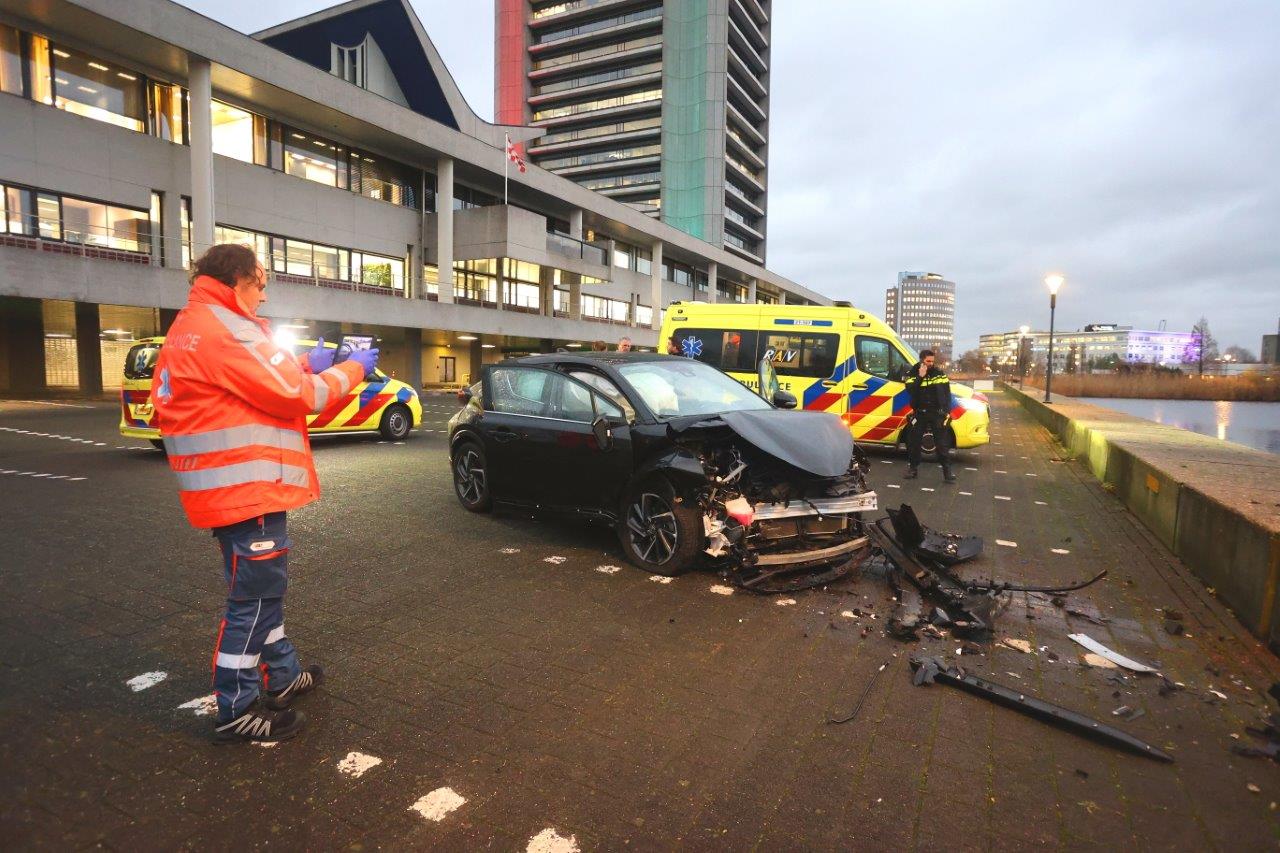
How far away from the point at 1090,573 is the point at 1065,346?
194257 millimetres

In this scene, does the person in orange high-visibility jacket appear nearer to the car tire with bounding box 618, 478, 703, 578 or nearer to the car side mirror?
the car side mirror

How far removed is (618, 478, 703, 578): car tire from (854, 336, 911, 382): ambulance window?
751 cm

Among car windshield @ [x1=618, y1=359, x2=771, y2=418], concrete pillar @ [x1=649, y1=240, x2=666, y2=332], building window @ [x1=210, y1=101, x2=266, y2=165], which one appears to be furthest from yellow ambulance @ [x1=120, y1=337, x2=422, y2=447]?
concrete pillar @ [x1=649, y1=240, x2=666, y2=332]

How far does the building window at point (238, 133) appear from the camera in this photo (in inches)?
914

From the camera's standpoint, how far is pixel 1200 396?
4038 cm

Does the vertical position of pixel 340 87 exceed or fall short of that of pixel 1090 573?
it exceeds it

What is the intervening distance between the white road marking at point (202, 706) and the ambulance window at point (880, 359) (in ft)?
34.0

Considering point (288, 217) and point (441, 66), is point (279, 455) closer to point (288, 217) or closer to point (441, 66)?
point (288, 217)

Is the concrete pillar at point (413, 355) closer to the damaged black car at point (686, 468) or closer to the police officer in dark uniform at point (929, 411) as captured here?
the police officer in dark uniform at point (929, 411)

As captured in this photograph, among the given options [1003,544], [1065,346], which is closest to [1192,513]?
[1003,544]

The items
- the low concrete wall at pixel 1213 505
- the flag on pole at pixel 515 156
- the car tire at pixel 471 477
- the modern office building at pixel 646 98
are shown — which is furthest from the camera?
the modern office building at pixel 646 98

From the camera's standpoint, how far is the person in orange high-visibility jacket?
2.45m

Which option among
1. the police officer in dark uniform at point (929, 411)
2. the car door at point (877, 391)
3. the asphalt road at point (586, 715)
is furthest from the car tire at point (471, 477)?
the car door at point (877, 391)

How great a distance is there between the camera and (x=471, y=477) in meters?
6.65
